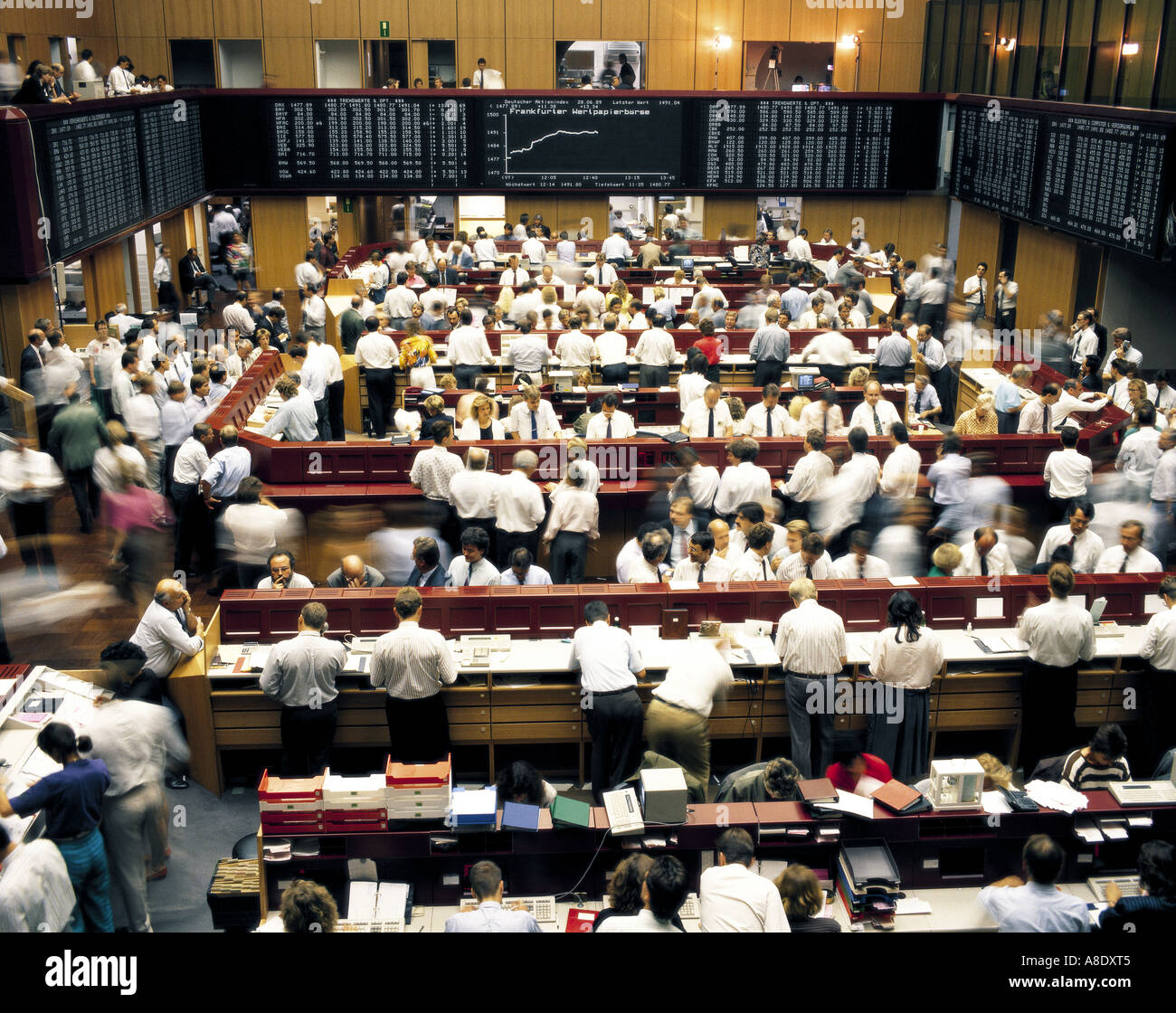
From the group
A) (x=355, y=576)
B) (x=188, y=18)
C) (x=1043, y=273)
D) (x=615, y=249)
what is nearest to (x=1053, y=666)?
(x=355, y=576)

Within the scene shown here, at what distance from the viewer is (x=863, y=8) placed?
21.8 metres

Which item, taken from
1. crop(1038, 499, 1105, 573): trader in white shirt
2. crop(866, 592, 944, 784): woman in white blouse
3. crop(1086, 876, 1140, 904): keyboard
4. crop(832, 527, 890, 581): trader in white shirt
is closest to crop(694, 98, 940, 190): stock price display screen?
crop(1038, 499, 1105, 573): trader in white shirt

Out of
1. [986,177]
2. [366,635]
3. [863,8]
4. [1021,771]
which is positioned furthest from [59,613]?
[863,8]

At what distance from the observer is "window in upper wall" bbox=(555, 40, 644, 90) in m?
23.5

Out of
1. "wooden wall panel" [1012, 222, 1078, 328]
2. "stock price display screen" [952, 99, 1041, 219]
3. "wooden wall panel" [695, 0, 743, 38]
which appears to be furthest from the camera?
"wooden wall panel" [695, 0, 743, 38]

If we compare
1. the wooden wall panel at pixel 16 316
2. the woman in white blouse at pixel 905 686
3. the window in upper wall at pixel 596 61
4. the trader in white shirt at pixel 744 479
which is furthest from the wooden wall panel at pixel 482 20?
the woman in white blouse at pixel 905 686

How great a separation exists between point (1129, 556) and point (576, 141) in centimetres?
1194

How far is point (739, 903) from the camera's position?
446 centimetres

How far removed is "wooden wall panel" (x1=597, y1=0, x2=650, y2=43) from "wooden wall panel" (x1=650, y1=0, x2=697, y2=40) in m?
0.12

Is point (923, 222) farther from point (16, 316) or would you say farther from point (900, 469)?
point (16, 316)

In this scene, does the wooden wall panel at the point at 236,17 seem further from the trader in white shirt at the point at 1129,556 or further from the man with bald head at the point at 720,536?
the trader in white shirt at the point at 1129,556

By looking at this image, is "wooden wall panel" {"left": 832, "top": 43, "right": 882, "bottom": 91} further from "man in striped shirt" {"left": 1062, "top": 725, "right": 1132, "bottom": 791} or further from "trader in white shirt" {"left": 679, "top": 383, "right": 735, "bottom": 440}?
"man in striped shirt" {"left": 1062, "top": 725, "right": 1132, "bottom": 791}

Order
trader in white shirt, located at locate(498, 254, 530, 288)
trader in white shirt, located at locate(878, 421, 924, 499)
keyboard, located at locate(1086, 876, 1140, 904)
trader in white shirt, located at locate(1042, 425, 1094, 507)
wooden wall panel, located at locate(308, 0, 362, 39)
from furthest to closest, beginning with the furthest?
wooden wall panel, located at locate(308, 0, 362, 39) → trader in white shirt, located at locate(498, 254, 530, 288) → trader in white shirt, located at locate(1042, 425, 1094, 507) → trader in white shirt, located at locate(878, 421, 924, 499) → keyboard, located at locate(1086, 876, 1140, 904)

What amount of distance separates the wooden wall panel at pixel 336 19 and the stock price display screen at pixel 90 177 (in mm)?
8870
